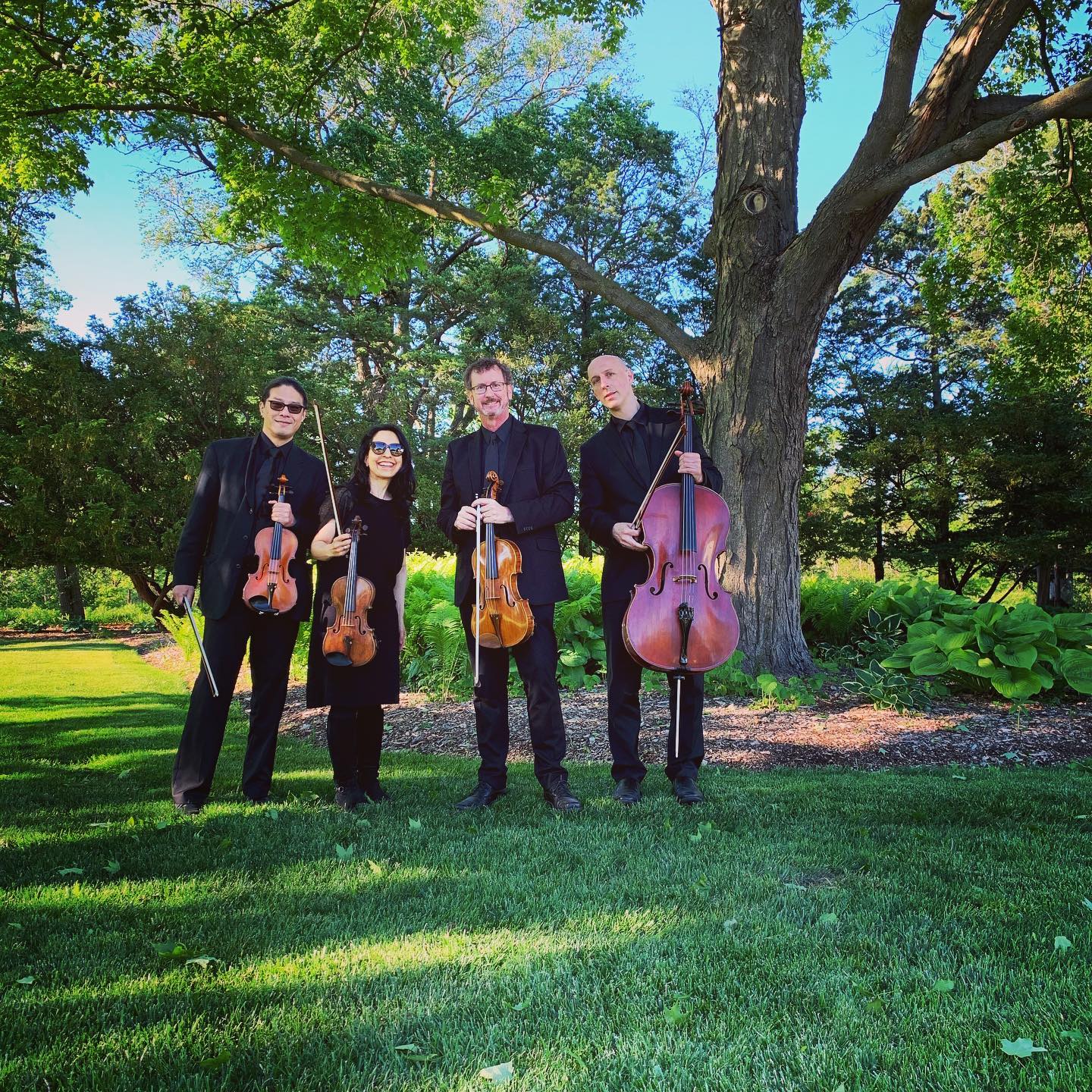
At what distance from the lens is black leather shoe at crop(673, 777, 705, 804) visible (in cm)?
378

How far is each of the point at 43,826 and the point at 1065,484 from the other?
1487 cm

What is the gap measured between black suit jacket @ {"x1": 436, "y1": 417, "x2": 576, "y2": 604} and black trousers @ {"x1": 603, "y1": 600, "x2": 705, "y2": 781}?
15.1 inches

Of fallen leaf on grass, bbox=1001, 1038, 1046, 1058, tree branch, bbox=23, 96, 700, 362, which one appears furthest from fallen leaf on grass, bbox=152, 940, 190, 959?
tree branch, bbox=23, 96, 700, 362

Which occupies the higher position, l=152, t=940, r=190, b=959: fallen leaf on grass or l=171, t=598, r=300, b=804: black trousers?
l=171, t=598, r=300, b=804: black trousers

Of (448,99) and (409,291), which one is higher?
(448,99)

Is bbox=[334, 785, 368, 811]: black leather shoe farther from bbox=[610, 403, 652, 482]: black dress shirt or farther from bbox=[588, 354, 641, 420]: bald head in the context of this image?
bbox=[588, 354, 641, 420]: bald head

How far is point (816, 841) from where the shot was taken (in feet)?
10.2

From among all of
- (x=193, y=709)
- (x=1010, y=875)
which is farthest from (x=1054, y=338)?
(x=193, y=709)

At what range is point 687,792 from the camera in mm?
3818

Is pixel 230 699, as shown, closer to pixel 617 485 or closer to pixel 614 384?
pixel 617 485

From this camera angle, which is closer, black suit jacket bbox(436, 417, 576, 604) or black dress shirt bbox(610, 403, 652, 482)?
black suit jacket bbox(436, 417, 576, 604)

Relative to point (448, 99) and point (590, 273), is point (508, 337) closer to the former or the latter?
point (448, 99)

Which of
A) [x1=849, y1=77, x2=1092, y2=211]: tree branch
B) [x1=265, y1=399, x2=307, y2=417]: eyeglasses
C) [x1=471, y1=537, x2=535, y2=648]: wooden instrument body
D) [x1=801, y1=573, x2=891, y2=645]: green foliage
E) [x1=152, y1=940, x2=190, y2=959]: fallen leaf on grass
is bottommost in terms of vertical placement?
[x1=152, y1=940, x2=190, y2=959]: fallen leaf on grass

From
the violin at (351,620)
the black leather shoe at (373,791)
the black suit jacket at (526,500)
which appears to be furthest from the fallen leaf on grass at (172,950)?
the black suit jacket at (526,500)
